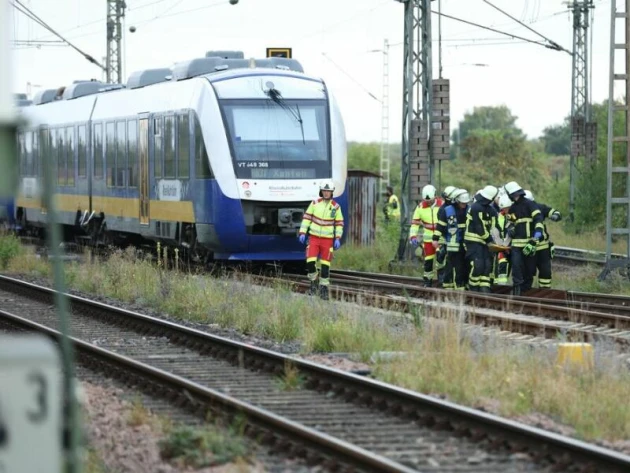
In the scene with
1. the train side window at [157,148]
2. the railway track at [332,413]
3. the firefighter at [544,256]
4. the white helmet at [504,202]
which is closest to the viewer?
the railway track at [332,413]

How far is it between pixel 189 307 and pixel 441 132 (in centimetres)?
991

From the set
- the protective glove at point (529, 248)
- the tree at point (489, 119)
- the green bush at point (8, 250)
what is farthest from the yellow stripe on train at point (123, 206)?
the tree at point (489, 119)

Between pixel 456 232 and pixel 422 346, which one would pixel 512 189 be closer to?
pixel 456 232

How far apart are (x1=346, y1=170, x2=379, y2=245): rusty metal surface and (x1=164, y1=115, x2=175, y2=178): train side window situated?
339 inches

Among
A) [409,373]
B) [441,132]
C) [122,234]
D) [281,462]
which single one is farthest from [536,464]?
[122,234]

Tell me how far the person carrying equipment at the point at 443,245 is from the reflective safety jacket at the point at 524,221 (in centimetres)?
123

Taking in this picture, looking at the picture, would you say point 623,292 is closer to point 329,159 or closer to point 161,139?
point 329,159

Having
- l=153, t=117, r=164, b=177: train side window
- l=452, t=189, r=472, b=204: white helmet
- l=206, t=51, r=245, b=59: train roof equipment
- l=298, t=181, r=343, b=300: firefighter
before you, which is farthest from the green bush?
l=452, t=189, r=472, b=204: white helmet

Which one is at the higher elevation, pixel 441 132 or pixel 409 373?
pixel 441 132

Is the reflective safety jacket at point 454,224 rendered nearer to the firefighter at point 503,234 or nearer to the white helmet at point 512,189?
the firefighter at point 503,234

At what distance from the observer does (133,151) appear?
25594 mm

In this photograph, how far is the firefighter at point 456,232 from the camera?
20.7m

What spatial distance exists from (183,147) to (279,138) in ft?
5.77

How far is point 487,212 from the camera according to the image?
2003 centimetres
